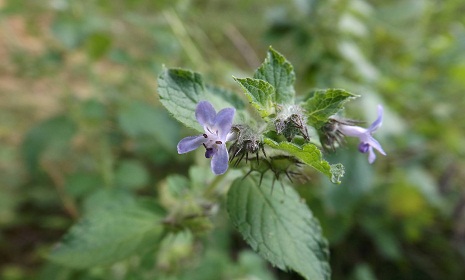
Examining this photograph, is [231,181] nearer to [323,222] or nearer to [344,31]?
[323,222]

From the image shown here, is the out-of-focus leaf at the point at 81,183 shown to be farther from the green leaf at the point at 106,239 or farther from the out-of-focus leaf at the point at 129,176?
the green leaf at the point at 106,239

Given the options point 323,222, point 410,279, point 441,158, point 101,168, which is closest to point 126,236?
point 101,168

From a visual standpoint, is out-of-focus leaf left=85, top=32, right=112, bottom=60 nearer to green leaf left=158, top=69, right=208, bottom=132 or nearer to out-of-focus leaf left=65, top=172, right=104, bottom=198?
out-of-focus leaf left=65, top=172, right=104, bottom=198

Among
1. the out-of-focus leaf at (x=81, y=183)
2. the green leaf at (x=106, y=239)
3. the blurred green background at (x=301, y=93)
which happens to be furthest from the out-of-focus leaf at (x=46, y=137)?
the green leaf at (x=106, y=239)

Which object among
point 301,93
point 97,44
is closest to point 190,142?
point 97,44

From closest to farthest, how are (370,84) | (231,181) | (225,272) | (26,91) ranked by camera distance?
1. (231,181)
2. (225,272)
3. (370,84)
4. (26,91)
